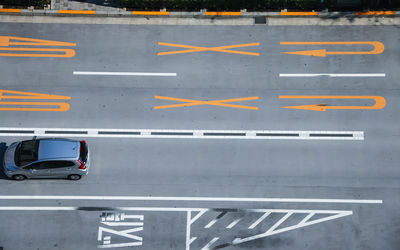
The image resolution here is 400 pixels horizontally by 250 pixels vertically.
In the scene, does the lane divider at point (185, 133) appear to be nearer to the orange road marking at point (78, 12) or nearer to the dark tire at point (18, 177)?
the dark tire at point (18, 177)

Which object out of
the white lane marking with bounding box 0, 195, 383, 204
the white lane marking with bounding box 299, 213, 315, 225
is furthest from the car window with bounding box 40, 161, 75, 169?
the white lane marking with bounding box 299, 213, 315, 225

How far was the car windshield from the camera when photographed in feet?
78.7

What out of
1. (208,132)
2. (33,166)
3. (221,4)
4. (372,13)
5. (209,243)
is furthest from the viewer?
(221,4)

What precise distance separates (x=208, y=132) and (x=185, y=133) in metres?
1.35

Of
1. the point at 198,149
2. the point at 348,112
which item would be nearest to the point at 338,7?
the point at 348,112

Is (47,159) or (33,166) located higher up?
(47,159)

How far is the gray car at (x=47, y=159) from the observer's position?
78.6 feet

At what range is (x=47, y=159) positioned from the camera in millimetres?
23875

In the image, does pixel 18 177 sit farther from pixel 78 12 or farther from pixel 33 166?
pixel 78 12

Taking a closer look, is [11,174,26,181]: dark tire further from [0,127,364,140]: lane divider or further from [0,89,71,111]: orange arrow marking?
[0,89,71,111]: orange arrow marking

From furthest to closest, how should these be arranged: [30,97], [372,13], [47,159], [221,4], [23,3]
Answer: [23,3]
[221,4]
[372,13]
[30,97]
[47,159]

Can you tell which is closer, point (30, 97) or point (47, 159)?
point (47, 159)

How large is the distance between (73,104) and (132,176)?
5.82 meters

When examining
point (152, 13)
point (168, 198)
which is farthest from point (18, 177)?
point (152, 13)
